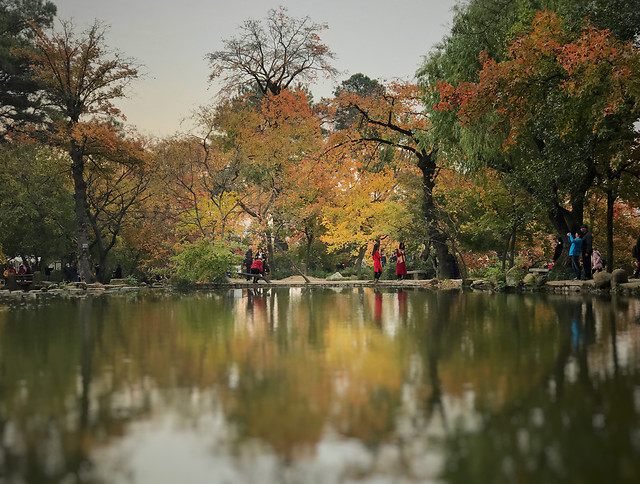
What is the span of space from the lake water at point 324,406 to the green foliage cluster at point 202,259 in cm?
2075

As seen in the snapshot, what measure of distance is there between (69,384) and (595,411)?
15.0ft

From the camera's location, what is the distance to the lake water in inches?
152

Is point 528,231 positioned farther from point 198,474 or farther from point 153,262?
point 198,474

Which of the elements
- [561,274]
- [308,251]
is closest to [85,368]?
[561,274]

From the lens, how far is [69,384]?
663 cm

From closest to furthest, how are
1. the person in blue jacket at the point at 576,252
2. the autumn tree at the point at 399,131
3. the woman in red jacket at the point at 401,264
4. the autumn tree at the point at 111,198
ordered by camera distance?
1. the person in blue jacket at the point at 576,252
2. the autumn tree at the point at 399,131
3. the woman in red jacket at the point at 401,264
4. the autumn tree at the point at 111,198

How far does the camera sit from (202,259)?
3209 cm

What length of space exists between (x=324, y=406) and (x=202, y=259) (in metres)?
27.2

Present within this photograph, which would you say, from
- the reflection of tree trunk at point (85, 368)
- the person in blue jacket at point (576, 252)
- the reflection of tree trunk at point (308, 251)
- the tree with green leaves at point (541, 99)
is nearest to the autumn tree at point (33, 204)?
the reflection of tree trunk at point (308, 251)

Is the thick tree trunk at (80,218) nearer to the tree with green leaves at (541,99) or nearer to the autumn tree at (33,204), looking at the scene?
the autumn tree at (33,204)

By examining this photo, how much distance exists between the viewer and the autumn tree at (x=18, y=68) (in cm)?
3872

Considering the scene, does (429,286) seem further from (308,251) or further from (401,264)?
(308,251)

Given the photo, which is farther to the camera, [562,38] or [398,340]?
[562,38]

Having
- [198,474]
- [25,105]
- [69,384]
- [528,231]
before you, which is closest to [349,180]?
[528,231]
